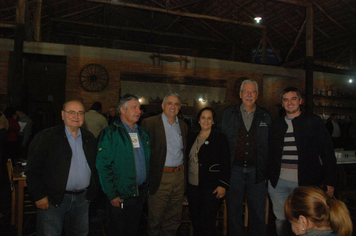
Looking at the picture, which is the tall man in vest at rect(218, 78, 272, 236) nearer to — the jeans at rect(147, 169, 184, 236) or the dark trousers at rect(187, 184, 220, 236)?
the dark trousers at rect(187, 184, 220, 236)

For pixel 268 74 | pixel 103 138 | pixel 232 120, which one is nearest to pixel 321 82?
pixel 268 74

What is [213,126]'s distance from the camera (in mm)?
2676

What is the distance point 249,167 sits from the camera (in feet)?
8.36

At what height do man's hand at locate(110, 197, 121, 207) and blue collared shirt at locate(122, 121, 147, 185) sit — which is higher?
blue collared shirt at locate(122, 121, 147, 185)

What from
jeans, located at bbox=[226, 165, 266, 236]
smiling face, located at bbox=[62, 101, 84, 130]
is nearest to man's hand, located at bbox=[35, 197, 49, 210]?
smiling face, located at bbox=[62, 101, 84, 130]

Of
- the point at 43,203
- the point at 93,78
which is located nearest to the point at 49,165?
the point at 43,203

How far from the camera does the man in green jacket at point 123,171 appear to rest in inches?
83.0

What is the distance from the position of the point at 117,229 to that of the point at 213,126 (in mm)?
1394

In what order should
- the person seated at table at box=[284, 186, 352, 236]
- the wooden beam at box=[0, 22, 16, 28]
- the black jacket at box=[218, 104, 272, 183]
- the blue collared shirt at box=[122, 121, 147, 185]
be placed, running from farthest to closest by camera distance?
the wooden beam at box=[0, 22, 16, 28] → the black jacket at box=[218, 104, 272, 183] → the blue collared shirt at box=[122, 121, 147, 185] → the person seated at table at box=[284, 186, 352, 236]

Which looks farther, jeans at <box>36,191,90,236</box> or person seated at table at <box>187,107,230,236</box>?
person seated at table at <box>187,107,230,236</box>

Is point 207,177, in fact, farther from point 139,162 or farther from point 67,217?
point 67,217

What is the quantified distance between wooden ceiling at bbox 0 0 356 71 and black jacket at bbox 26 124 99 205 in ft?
21.3

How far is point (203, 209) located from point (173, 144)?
2.39 feet

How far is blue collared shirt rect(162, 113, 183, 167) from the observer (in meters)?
2.55
